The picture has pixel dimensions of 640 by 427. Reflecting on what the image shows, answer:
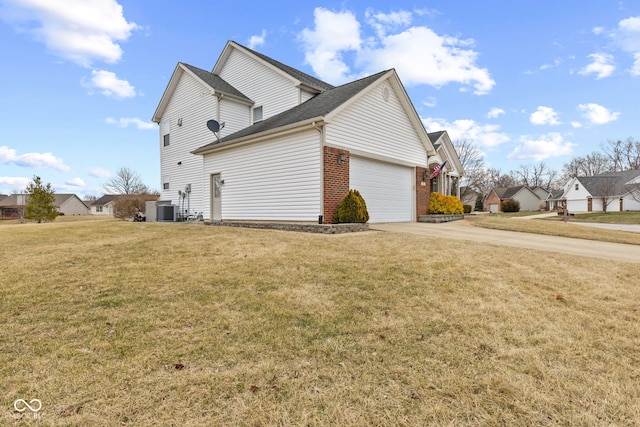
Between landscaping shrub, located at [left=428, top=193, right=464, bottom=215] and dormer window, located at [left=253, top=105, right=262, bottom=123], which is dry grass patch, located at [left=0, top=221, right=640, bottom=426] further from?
dormer window, located at [left=253, top=105, right=262, bottom=123]

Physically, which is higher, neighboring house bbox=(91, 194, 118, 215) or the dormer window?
the dormer window

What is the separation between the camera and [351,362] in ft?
8.48

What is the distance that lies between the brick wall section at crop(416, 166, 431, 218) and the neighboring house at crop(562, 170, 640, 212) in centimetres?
3417

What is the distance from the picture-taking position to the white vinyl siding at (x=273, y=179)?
10.0m

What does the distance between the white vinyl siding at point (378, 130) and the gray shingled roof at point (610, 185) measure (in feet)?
138

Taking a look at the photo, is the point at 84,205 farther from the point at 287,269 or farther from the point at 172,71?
the point at 287,269

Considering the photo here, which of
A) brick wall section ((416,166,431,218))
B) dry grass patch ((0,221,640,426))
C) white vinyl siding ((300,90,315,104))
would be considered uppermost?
white vinyl siding ((300,90,315,104))

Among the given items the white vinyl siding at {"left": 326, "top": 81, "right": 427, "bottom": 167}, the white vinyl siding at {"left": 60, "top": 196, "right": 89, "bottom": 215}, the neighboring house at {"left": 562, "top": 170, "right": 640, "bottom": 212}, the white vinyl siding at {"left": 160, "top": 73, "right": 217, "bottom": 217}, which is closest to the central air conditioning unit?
the white vinyl siding at {"left": 160, "top": 73, "right": 217, "bottom": 217}

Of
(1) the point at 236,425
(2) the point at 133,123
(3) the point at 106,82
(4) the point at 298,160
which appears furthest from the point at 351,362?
(2) the point at 133,123

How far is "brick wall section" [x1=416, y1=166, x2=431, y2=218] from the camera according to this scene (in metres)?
14.2

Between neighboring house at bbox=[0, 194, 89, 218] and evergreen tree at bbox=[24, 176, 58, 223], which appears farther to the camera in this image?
neighboring house at bbox=[0, 194, 89, 218]

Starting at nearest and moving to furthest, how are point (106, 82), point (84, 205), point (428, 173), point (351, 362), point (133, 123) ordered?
1. point (351, 362)
2. point (428, 173)
3. point (106, 82)
4. point (133, 123)
5. point (84, 205)

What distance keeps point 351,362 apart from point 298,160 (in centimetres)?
842

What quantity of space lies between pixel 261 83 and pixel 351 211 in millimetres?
9858
